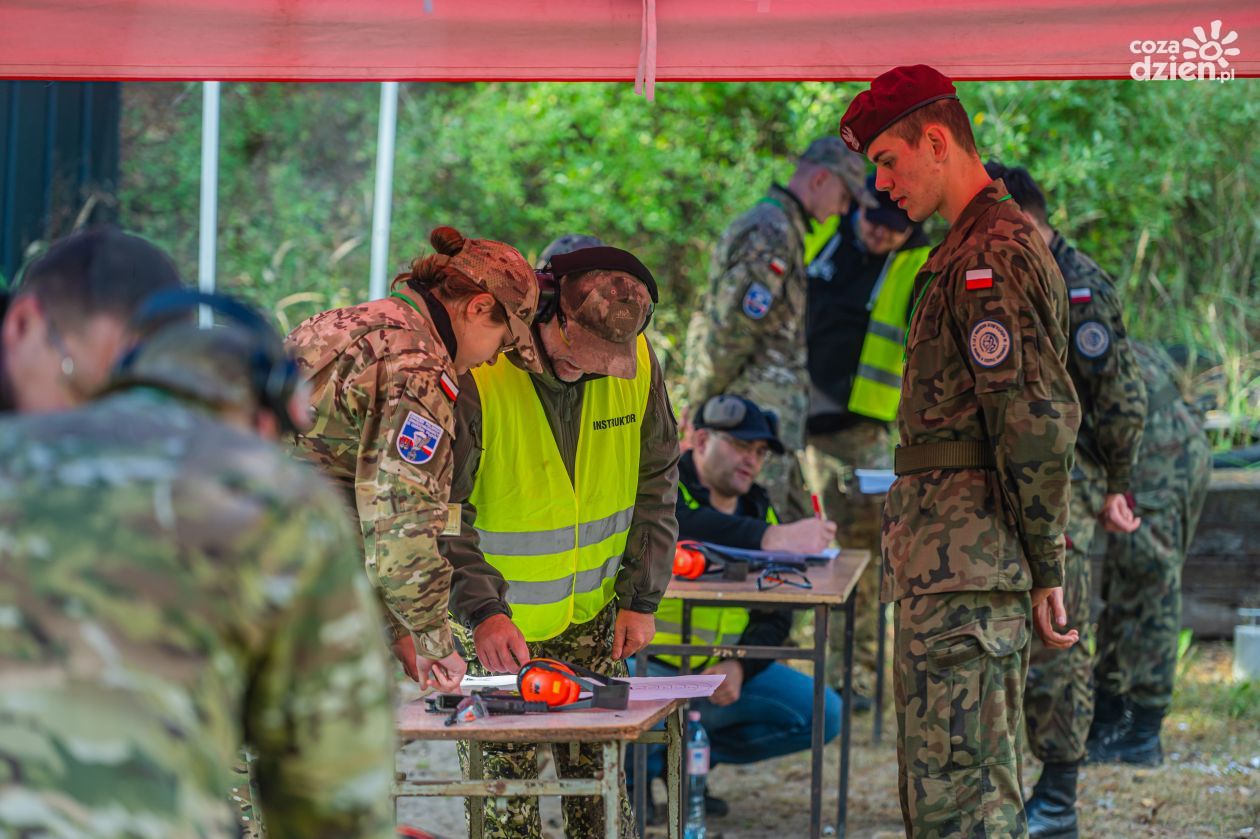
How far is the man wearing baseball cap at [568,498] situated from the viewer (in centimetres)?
353

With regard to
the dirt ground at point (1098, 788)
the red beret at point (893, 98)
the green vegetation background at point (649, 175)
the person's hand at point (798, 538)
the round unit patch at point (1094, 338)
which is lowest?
the dirt ground at point (1098, 788)

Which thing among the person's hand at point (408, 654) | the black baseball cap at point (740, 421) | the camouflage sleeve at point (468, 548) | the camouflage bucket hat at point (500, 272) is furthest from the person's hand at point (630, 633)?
the black baseball cap at point (740, 421)

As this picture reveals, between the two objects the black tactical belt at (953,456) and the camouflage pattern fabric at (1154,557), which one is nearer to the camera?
the black tactical belt at (953,456)

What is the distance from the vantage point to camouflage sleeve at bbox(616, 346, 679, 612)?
151 inches

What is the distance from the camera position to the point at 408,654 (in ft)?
10.9

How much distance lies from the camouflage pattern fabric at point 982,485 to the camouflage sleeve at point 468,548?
38.2 inches

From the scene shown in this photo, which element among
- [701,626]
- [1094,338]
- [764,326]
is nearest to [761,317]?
[764,326]

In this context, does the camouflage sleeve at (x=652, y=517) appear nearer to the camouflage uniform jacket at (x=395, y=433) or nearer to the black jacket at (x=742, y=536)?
the camouflage uniform jacket at (x=395, y=433)

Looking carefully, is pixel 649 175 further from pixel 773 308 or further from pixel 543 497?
pixel 543 497

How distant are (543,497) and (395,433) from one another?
718 mm

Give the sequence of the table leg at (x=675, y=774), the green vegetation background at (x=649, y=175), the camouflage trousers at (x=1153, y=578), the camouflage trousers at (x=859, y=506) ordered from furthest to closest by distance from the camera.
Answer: the green vegetation background at (x=649, y=175) < the camouflage trousers at (x=859, y=506) < the camouflage trousers at (x=1153, y=578) < the table leg at (x=675, y=774)

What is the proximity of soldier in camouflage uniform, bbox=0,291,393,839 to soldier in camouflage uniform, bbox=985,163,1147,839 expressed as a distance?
3444 millimetres

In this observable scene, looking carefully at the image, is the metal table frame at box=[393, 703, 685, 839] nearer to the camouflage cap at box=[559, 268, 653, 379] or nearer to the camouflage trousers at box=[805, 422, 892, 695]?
the camouflage cap at box=[559, 268, 653, 379]

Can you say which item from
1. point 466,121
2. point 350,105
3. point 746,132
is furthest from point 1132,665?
point 350,105
